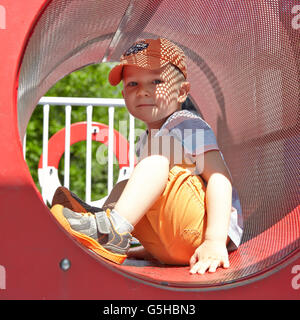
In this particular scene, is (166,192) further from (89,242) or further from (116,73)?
(116,73)

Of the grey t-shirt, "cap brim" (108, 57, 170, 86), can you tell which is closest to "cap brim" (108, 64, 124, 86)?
"cap brim" (108, 57, 170, 86)

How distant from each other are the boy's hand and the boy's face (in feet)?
1.26

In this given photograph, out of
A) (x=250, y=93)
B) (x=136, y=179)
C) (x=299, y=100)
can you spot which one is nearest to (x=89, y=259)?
(x=136, y=179)

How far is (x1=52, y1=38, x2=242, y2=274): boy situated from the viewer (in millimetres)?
927

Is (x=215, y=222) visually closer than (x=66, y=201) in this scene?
Yes

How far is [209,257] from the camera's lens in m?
0.94

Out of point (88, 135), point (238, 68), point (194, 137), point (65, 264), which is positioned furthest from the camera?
point (88, 135)

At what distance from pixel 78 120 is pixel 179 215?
3.84m

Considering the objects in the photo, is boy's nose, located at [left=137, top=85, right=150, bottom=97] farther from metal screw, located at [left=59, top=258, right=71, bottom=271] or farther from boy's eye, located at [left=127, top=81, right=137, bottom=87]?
metal screw, located at [left=59, top=258, right=71, bottom=271]

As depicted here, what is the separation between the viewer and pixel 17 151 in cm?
71

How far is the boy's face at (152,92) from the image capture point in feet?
3.84

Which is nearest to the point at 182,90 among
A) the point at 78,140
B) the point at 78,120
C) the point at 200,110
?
the point at 200,110

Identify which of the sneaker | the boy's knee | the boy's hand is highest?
the boy's knee

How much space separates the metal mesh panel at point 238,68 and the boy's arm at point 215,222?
0.04 meters
